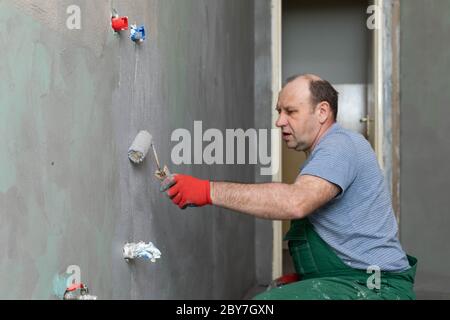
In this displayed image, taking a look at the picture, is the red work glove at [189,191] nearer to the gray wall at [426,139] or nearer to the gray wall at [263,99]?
the gray wall at [263,99]

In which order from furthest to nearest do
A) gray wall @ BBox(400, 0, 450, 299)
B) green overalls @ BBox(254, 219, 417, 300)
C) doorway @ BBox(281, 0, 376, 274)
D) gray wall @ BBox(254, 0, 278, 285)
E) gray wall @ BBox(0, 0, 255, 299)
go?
doorway @ BBox(281, 0, 376, 274) < gray wall @ BBox(254, 0, 278, 285) < gray wall @ BBox(400, 0, 450, 299) < green overalls @ BBox(254, 219, 417, 300) < gray wall @ BBox(0, 0, 255, 299)

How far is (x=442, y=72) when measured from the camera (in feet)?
11.1

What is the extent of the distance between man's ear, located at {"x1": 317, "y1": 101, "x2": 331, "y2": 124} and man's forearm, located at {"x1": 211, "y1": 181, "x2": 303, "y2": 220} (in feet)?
1.16

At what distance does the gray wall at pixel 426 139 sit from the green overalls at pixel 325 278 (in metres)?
1.93

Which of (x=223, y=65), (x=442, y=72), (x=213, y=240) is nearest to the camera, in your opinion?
(x=213, y=240)

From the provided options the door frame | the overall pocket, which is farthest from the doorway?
the overall pocket

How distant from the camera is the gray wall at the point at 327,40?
4.78m

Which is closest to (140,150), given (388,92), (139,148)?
(139,148)

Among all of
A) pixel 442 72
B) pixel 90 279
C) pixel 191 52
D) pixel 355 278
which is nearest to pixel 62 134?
pixel 90 279

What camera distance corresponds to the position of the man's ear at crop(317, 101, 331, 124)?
1.60 m

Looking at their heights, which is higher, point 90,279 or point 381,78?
point 381,78

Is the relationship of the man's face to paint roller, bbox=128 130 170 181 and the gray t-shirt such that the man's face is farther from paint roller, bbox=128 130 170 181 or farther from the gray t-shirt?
paint roller, bbox=128 130 170 181

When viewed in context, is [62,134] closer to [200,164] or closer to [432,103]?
[200,164]

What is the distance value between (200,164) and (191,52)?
457 mm
